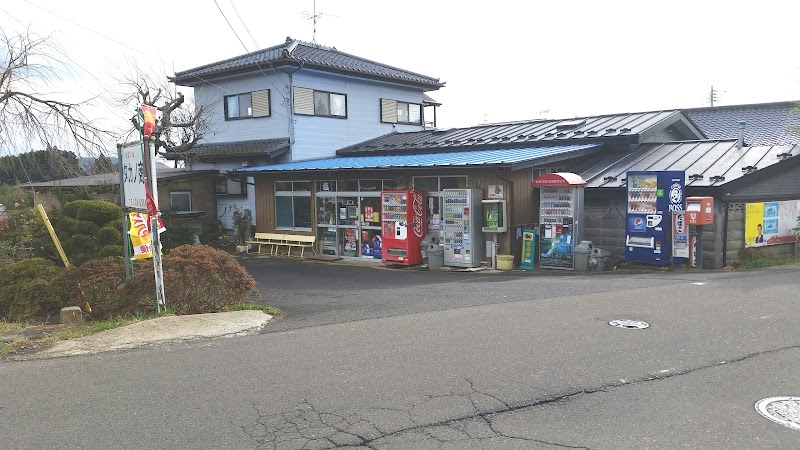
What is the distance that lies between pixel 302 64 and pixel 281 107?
6.15 feet

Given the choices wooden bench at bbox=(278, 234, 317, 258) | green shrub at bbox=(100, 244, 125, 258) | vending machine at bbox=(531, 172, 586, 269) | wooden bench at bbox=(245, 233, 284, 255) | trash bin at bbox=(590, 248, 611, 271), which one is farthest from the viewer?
wooden bench at bbox=(245, 233, 284, 255)

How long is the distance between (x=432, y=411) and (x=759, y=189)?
13.4 m

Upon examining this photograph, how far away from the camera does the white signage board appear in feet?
30.4

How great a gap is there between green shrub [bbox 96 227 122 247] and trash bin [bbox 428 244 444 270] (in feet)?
26.5

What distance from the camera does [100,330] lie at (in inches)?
331

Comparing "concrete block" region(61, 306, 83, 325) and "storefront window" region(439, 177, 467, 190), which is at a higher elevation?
"storefront window" region(439, 177, 467, 190)

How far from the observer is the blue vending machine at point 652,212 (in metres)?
14.0

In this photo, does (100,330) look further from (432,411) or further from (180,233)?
(180,233)

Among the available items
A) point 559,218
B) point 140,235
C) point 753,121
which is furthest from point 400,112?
point 140,235

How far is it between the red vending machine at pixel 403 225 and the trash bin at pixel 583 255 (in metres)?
4.64

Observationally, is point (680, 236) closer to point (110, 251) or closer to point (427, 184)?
point (427, 184)

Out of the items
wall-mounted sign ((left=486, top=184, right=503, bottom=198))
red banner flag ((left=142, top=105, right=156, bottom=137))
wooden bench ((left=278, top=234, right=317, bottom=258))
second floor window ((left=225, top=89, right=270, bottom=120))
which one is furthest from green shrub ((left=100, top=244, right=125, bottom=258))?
second floor window ((left=225, top=89, right=270, bottom=120))

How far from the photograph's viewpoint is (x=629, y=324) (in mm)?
8070

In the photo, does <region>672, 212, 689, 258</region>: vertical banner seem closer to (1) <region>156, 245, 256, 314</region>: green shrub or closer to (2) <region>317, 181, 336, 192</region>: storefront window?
(1) <region>156, 245, 256, 314</region>: green shrub
